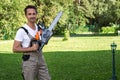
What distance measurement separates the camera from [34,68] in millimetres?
5973

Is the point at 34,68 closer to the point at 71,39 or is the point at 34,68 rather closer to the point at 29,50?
the point at 29,50

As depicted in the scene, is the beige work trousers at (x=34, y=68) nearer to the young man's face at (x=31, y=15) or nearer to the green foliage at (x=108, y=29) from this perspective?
the young man's face at (x=31, y=15)

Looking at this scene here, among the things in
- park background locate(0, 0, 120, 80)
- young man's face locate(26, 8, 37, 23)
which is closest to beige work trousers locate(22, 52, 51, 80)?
young man's face locate(26, 8, 37, 23)

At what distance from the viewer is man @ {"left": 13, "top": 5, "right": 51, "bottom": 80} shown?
232 inches

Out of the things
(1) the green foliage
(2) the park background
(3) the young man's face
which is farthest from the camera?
(1) the green foliage

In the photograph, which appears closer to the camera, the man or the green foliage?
the man

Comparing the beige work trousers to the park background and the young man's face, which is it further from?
the park background

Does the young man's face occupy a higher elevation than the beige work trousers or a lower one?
higher

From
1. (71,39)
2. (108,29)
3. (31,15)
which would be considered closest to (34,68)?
(31,15)

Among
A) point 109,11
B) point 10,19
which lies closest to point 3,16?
point 10,19

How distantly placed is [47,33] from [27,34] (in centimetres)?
34

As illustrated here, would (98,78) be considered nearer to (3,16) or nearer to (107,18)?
(3,16)

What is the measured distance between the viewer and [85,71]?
47.7 ft

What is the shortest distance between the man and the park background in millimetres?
6646
